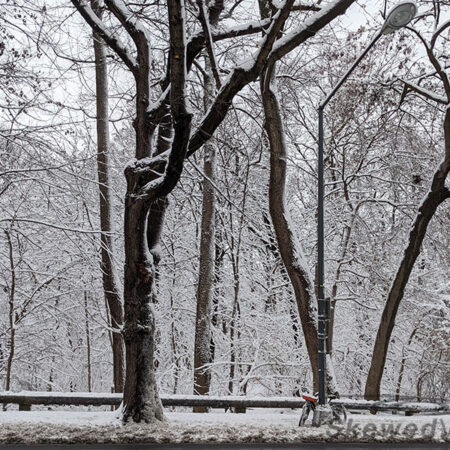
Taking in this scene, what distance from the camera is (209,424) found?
8.80 metres

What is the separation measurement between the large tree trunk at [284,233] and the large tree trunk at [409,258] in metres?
2.86

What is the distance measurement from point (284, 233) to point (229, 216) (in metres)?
6.59

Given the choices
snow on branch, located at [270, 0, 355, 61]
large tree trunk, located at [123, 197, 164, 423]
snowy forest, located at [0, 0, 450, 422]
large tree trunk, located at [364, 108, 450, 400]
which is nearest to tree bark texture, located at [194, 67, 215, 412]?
snowy forest, located at [0, 0, 450, 422]

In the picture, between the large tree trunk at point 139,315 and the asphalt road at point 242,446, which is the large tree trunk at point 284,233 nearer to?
the asphalt road at point 242,446

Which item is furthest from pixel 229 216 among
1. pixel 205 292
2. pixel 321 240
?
pixel 321 240

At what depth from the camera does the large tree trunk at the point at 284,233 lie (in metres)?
11.5

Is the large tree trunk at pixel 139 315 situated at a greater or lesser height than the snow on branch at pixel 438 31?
lesser

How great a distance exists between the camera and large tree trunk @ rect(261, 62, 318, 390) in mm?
11453

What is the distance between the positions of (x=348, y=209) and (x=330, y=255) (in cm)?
188

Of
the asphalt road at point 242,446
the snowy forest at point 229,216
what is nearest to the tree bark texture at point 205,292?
the snowy forest at point 229,216

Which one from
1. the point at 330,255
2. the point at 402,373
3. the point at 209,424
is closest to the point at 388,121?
the point at 330,255

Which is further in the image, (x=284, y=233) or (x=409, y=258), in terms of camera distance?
(x=409, y=258)

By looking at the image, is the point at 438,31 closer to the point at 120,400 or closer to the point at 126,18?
the point at 126,18

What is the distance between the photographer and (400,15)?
873cm
